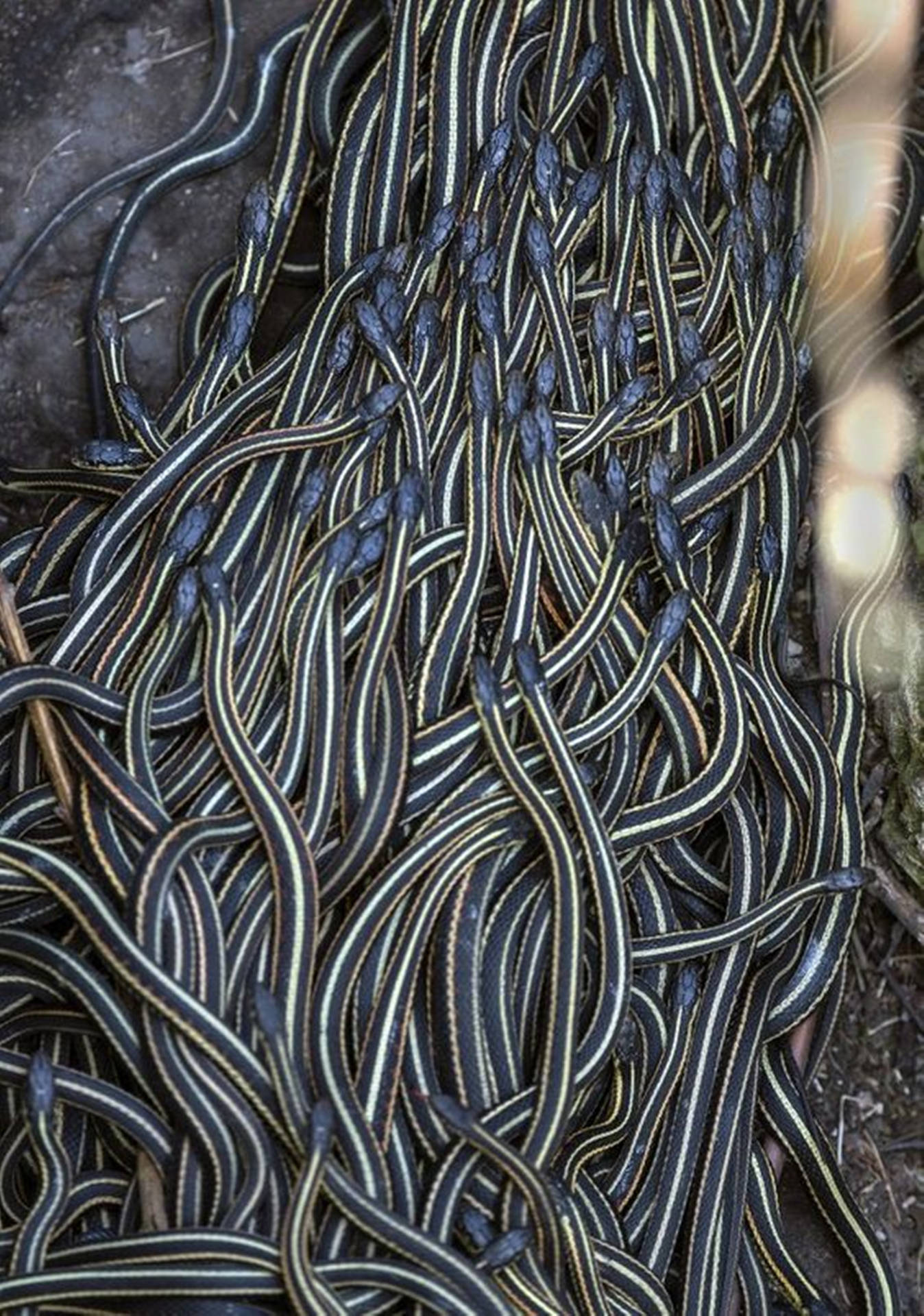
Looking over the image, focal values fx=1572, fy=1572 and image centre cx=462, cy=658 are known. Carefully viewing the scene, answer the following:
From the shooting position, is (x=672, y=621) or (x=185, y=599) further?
(x=672, y=621)

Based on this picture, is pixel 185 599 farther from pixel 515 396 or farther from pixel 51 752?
pixel 515 396

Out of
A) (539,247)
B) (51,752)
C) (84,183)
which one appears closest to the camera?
(51,752)

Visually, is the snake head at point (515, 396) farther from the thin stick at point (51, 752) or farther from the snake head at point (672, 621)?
the thin stick at point (51, 752)

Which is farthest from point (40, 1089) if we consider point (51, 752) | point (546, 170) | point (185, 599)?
point (546, 170)

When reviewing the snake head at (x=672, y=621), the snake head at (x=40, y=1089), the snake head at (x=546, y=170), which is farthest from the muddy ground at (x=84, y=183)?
the snake head at (x=40, y=1089)

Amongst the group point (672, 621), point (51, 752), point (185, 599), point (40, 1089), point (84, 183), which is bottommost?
point (40, 1089)

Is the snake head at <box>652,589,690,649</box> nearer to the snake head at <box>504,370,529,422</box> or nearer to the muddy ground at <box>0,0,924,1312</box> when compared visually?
the snake head at <box>504,370,529,422</box>

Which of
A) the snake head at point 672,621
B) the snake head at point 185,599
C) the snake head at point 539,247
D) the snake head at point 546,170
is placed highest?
the snake head at point 546,170

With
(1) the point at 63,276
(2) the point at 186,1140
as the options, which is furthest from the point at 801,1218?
(1) the point at 63,276
